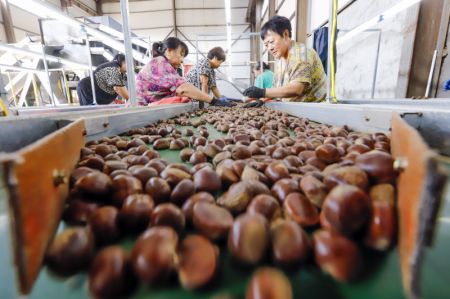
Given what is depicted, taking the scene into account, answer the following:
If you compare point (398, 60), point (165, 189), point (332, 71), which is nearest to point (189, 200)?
point (165, 189)

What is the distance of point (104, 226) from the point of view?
0.35 metres

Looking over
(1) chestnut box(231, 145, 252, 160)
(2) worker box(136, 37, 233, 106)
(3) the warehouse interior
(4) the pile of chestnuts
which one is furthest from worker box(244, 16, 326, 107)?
(4) the pile of chestnuts

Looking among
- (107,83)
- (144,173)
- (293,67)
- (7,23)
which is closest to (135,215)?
(144,173)

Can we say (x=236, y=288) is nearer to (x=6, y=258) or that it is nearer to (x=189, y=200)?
(x=189, y=200)

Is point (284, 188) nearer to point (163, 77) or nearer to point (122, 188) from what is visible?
point (122, 188)

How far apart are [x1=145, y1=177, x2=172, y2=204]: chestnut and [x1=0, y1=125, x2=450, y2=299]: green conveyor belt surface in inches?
6.8

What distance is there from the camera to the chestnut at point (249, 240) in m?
0.31

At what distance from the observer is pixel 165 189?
0.46 m

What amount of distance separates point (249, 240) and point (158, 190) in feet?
0.68

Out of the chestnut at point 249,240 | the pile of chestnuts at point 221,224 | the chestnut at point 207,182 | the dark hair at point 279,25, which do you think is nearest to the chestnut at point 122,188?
the pile of chestnuts at point 221,224

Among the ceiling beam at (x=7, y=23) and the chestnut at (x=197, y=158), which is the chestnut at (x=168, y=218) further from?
the ceiling beam at (x=7, y=23)

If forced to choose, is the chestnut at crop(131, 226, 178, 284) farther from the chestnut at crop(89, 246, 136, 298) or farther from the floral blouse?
the floral blouse

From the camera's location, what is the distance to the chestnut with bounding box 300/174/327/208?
1.34 ft

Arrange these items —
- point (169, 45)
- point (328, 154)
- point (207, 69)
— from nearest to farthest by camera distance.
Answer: point (328, 154)
point (169, 45)
point (207, 69)
